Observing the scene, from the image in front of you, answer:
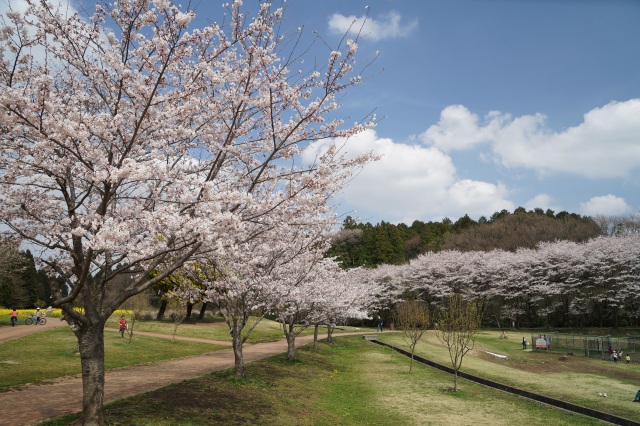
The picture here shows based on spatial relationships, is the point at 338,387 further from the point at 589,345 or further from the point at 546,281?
the point at 546,281

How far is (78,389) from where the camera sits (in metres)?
12.3

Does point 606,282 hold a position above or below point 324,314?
above

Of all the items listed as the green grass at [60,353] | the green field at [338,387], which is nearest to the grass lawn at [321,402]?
the green field at [338,387]

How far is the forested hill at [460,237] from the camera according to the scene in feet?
206

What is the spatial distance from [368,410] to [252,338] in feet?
75.0

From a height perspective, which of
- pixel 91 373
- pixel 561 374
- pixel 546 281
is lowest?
pixel 561 374

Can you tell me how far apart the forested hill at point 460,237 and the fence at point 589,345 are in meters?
31.8

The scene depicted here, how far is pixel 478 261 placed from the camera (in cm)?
5378

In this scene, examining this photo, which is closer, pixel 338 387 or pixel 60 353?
pixel 338 387

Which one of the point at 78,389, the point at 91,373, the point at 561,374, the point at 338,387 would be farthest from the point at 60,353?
the point at 561,374

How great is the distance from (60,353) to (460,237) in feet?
195

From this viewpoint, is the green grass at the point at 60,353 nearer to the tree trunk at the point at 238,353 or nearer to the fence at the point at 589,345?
the tree trunk at the point at 238,353

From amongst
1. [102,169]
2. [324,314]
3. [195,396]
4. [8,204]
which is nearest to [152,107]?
[102,169]

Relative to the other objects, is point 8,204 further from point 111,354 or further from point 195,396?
point 111,354
